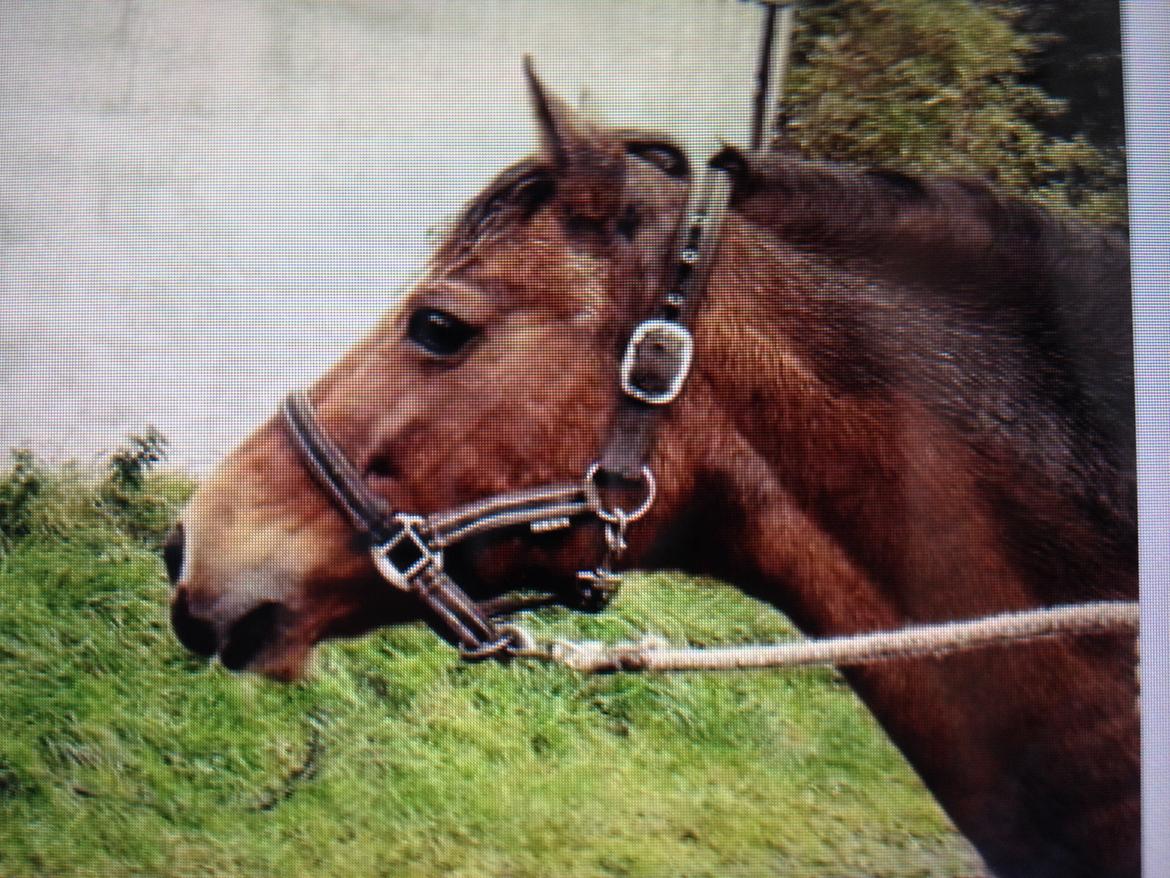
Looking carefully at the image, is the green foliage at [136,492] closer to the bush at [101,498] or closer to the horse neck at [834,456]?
the bush at [101,498]

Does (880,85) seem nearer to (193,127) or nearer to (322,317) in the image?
(322,317)

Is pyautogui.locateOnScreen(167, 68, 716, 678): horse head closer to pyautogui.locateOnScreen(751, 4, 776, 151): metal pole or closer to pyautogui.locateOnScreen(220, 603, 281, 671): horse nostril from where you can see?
pyautogui.locateOnScreen(220, 603, 281, 671): horse nostril

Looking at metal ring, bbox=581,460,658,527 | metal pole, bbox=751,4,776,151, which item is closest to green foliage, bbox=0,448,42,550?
metal ring, bbox=581,460,658,527

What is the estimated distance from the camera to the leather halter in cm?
104

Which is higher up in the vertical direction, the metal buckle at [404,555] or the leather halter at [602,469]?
the leather halter at [602,469]

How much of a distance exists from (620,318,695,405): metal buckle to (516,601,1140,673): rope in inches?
12.3

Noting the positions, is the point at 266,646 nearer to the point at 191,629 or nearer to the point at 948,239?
the point at 191,629

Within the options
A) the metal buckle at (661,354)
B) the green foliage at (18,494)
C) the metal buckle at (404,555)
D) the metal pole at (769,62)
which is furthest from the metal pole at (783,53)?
the green foliage at (18,494)

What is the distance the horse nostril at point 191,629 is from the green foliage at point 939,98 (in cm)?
115

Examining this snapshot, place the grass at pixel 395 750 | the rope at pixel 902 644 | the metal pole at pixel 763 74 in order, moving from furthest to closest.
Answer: the metal pole at pixel 763 74
the grass at pixel 395 750
the rope at pixel 902 644

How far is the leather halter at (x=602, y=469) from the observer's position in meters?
1.04

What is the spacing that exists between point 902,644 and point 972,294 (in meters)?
0.45

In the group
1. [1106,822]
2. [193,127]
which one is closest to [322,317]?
[193,127]

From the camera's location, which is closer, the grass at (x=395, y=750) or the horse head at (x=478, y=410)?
the horse head at (x=478, y=410)
